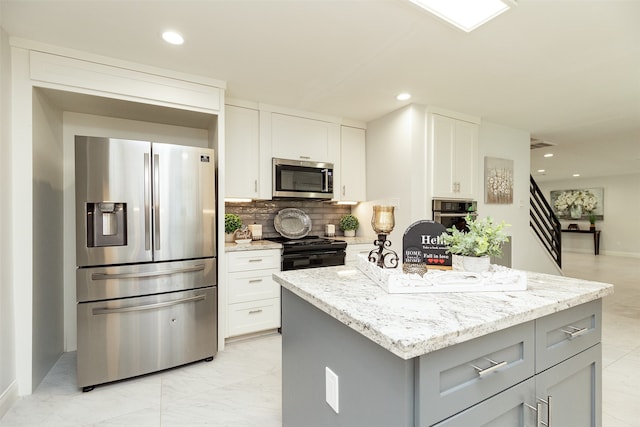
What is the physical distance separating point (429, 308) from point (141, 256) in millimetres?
2099

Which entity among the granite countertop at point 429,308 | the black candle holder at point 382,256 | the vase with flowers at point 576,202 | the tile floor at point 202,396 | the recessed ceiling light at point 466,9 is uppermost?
the recessed ceiling light at point 466,9

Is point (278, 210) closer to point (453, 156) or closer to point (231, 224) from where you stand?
point (231, 224)

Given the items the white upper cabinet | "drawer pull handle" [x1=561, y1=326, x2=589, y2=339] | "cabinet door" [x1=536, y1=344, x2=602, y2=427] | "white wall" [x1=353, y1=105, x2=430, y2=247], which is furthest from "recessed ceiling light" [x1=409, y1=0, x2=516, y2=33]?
"cabinet door" [x1=536, y1=344, x2=602, y2=427]

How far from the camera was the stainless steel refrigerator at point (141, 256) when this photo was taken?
2119 mm

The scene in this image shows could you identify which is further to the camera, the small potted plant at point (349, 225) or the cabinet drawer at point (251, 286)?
the small potted plant at point (349, 225)

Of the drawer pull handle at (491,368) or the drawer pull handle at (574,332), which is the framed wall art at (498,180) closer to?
the drawer pull handle at (574,332)

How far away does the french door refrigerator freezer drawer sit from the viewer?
212 centimetres

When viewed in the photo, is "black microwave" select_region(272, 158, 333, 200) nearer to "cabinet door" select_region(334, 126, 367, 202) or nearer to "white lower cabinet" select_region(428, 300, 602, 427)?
"cabinet door" select_region(334, 126, 367, 202)

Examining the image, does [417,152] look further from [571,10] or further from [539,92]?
[571,10]

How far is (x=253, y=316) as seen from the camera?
115 inches

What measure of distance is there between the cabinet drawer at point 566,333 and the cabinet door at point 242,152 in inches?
108

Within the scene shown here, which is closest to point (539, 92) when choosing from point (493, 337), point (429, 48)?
point (429, 48)

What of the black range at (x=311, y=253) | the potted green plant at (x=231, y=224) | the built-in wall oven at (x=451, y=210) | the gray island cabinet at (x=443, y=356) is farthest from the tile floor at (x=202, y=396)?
the built-in wall oven at (x=451, y=210)

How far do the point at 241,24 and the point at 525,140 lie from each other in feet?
14.0
